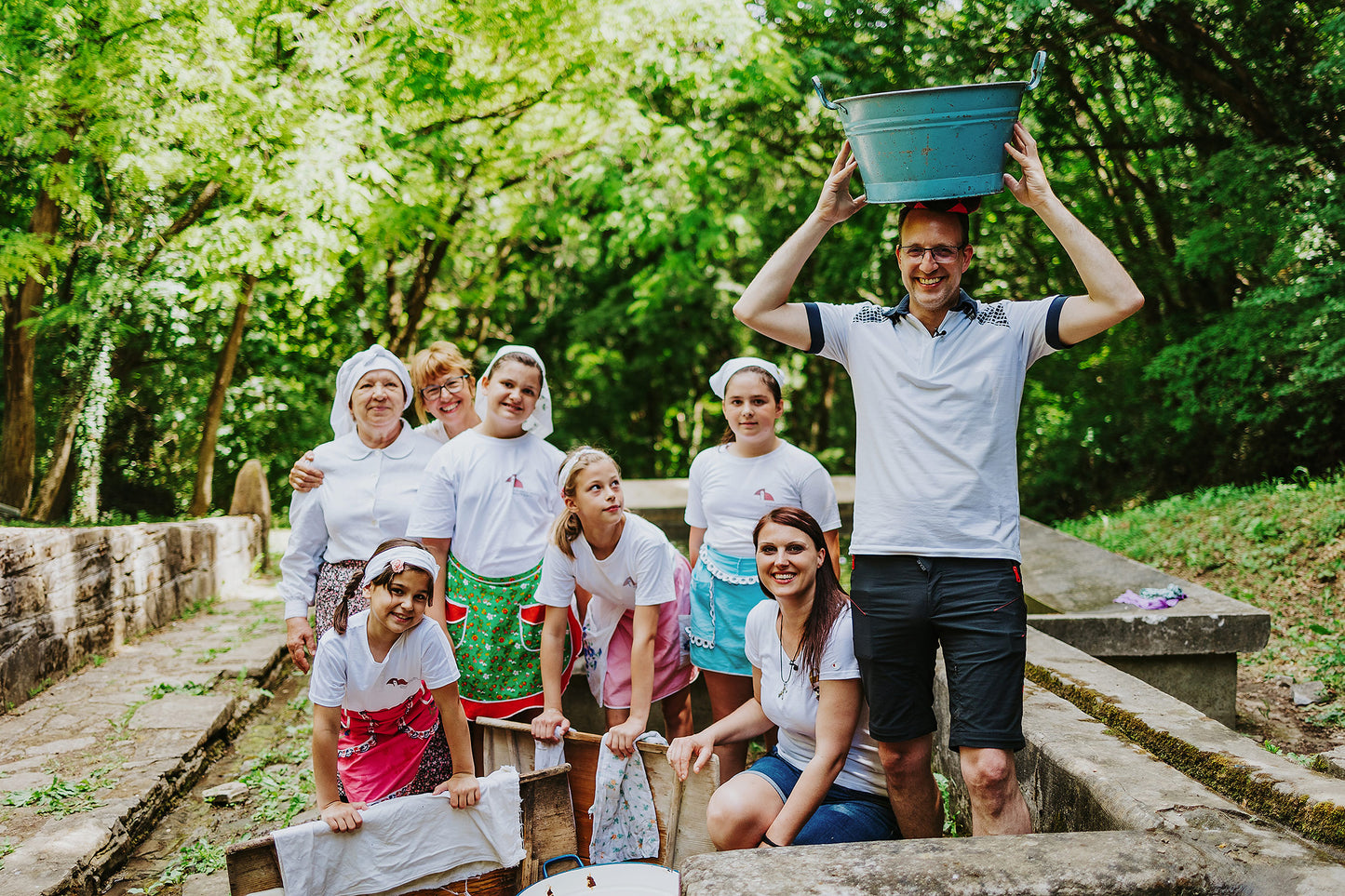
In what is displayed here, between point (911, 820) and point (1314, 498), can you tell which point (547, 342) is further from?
point (911, 820)

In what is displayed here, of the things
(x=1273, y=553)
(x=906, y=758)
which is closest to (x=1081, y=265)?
(x=906, y=758)

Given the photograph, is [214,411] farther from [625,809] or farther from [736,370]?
[625,809]

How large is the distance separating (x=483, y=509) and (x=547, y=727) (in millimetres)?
741

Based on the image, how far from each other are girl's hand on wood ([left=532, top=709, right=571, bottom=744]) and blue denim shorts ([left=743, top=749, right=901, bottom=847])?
0.63 m

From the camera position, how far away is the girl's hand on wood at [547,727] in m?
3.05

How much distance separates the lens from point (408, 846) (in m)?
2.72

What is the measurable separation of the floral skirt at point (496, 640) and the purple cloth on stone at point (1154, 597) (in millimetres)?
2553

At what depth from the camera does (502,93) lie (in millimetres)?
9523

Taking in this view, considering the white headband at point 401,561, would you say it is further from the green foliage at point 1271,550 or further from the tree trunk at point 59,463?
the tree trunk at point 59,463

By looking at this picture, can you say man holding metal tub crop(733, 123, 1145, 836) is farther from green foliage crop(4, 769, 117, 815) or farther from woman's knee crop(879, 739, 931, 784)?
green foliage crop(4, 769, 117, 815)

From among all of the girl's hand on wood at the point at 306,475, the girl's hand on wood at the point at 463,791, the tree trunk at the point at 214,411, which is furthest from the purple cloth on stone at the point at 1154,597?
the tree trunk at the point at 214,411

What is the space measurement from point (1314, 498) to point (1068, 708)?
4.93 meters

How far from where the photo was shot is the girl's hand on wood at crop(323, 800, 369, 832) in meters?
2.59

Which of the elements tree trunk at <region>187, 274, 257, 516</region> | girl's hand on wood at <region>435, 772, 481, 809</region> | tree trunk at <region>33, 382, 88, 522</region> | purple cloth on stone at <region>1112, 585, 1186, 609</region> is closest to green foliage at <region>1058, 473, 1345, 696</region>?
purple cloth on stone at <region>1112, 585, 1186, 609</region>
